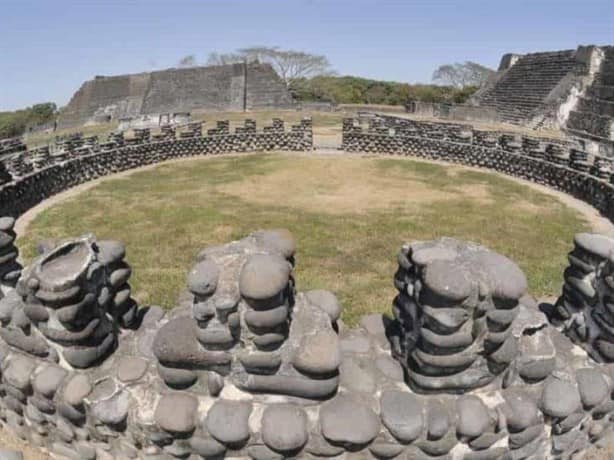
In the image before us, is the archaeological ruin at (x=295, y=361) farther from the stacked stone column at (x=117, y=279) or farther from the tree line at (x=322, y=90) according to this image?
the tree line at (x=322, y=90)

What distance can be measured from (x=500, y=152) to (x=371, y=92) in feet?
123

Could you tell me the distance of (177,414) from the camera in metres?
3.31

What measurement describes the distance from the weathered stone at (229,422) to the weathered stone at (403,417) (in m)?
1.04

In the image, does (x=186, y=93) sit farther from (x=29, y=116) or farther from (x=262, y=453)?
(x=262, y=453)

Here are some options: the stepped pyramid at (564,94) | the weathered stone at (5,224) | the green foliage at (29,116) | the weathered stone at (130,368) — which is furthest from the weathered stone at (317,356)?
the green foliage at (29,116)

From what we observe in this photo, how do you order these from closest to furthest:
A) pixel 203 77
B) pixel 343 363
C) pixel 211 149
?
pixel 343 363, pixel 211 149, pixel 203 77

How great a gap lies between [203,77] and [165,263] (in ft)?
120

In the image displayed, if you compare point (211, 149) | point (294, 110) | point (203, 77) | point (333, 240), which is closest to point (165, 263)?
point (333, 240)

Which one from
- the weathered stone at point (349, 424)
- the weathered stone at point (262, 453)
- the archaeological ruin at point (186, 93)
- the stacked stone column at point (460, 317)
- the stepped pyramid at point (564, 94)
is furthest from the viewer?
the archaeological ruin at point (186, 93)

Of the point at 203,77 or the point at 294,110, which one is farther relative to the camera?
the point at 203,77

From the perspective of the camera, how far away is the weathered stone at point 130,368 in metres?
3.57

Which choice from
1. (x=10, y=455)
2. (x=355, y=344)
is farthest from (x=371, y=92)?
(x=10, y=455)

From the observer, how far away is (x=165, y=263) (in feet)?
26.8

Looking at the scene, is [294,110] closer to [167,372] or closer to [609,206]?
[609,206]
